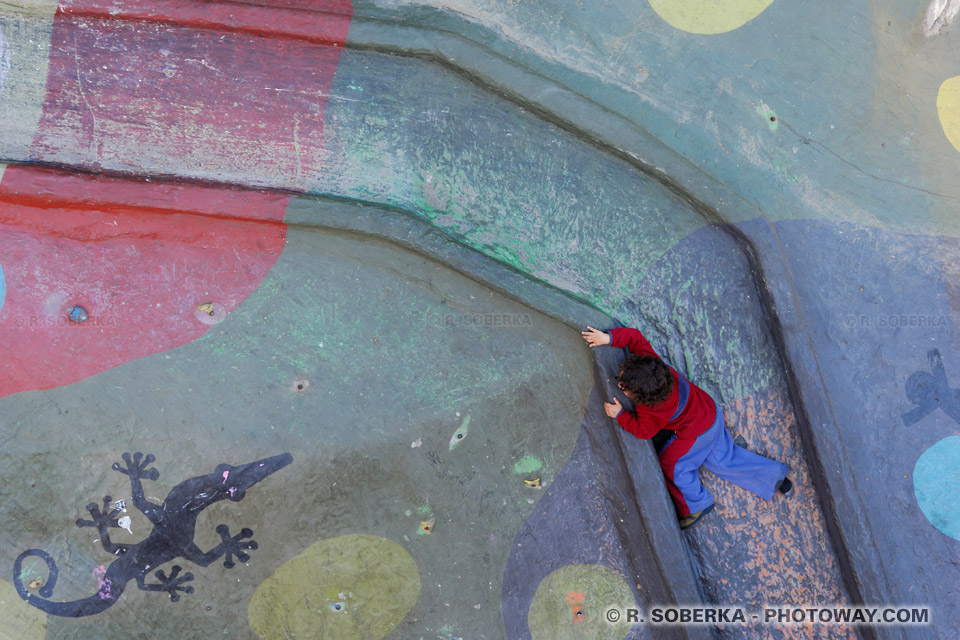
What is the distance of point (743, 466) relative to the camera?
8.56 feet

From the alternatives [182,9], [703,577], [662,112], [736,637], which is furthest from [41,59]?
[736,637]

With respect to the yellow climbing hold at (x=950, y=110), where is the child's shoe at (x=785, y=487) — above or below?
below

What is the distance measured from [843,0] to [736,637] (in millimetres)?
3198

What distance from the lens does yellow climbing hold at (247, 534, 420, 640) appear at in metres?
2.72

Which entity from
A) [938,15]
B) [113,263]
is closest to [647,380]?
[938,15]

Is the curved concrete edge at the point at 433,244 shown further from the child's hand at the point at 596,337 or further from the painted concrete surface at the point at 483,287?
the child's hand at the point at 596,337

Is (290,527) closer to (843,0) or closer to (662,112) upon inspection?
(662,112)

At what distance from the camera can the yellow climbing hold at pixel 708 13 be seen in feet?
8.77

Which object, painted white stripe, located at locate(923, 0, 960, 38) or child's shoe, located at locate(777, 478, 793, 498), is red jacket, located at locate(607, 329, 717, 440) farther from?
painted white stripe, located at locate(923, 0, 960, 38)

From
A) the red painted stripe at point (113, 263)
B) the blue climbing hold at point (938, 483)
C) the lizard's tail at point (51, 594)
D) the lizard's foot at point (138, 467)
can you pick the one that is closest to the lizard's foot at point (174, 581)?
the lizard's tail at point (51, 594)

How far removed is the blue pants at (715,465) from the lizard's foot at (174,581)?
2474 mm

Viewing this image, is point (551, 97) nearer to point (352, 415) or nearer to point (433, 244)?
point (433, 244)

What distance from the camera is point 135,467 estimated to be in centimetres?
269

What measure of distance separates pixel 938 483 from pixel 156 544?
3.81 metres
